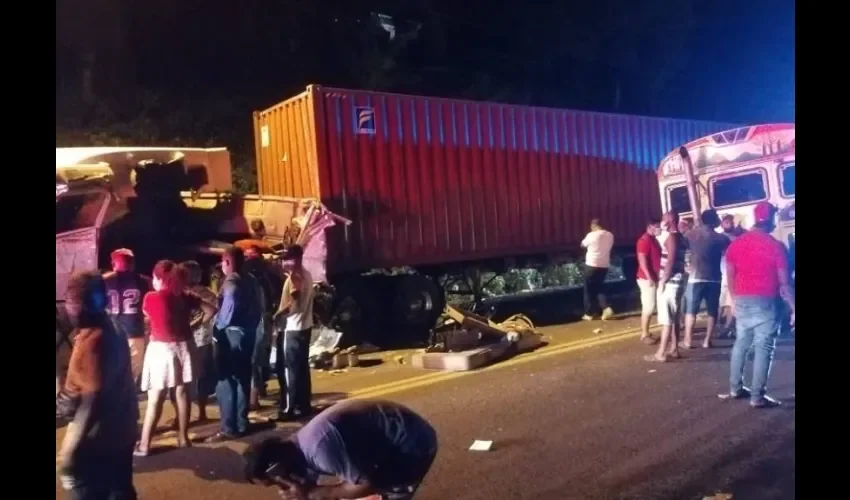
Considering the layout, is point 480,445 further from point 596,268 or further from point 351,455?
point 596,268

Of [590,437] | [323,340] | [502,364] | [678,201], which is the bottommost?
[590,437]

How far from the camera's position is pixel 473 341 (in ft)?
A: 10.5

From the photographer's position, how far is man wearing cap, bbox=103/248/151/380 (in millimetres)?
2607

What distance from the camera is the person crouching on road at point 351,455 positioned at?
2.54 meters

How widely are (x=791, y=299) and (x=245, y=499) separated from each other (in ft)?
7.11

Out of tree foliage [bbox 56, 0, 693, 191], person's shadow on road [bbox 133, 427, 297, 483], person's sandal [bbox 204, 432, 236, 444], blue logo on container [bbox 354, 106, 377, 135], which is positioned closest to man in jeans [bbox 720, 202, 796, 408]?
tree foliage [bbox 56, 0, 693, 191]

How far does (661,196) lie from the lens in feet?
11.0

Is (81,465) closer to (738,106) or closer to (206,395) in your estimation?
(206,395)

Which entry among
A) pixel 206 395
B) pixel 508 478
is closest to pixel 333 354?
pixel 206 395

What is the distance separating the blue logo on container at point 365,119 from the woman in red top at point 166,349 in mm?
1097

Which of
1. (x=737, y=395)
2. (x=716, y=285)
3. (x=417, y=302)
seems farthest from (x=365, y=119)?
(x=737, y=395)

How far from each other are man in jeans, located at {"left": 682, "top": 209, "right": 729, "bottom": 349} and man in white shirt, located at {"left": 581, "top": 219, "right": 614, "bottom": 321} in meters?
0.31

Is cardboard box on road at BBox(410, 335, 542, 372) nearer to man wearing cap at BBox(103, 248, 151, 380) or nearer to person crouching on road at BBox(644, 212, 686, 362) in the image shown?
person crouching on road at BBox(644, 212, 686, 362)

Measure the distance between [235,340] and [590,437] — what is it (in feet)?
4.30
